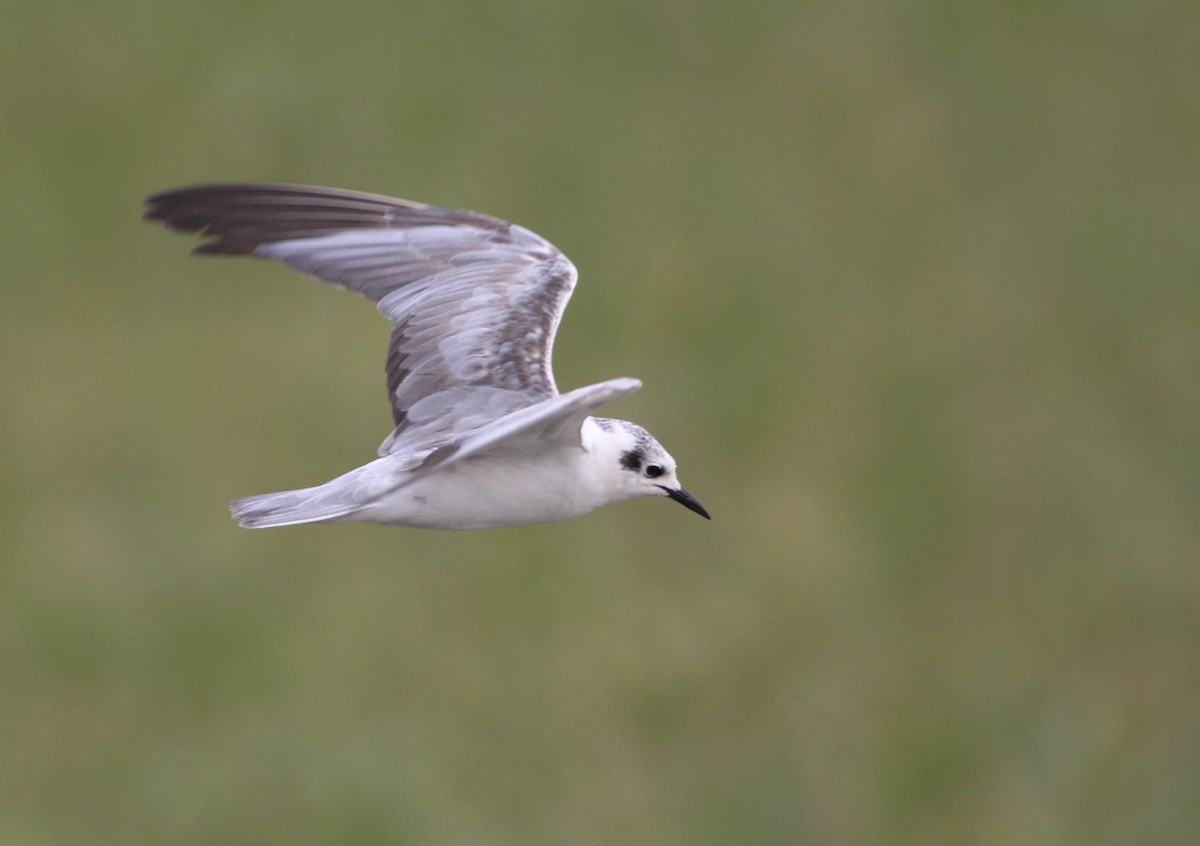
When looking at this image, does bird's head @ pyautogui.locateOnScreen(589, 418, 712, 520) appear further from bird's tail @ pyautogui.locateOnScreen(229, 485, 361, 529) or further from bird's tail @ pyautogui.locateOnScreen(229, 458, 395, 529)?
bird's tail @ pyautogui.locateOnScreen(229, 485, 361, 529)

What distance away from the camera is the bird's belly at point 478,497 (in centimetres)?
823

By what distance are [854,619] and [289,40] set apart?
777cm

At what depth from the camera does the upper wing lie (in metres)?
9.05

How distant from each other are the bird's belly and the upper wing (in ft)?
1.93

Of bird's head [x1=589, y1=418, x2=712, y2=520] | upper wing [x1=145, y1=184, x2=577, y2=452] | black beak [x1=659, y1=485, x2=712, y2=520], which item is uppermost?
upper wing [x1=145, y1=184, x2=577, y2=452]

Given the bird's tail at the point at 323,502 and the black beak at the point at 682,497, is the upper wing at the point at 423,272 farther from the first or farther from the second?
the black beak at the point at 682,497

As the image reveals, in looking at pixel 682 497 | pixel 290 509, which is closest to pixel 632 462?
pixel 682 497

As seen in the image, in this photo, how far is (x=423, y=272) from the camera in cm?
974

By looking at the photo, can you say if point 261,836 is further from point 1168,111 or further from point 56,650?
point 1168,111

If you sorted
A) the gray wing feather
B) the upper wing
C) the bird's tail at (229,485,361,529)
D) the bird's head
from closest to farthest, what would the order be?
1. the gray wing feather
2. the bird's tail at (229,485,361,529)
3. the bird's head
4. the upper wing

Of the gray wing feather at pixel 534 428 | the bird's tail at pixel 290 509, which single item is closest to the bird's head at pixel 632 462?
the gray wing feather at pixel 534 428

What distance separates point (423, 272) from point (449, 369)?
0.80 metres

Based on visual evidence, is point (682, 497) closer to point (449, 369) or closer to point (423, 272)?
point (449, 369)

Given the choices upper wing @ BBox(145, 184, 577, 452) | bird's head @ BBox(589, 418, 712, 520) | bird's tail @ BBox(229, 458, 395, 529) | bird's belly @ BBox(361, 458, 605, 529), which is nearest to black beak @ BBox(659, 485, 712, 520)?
bird's head @ BBox(589, 418, 712, 520)
